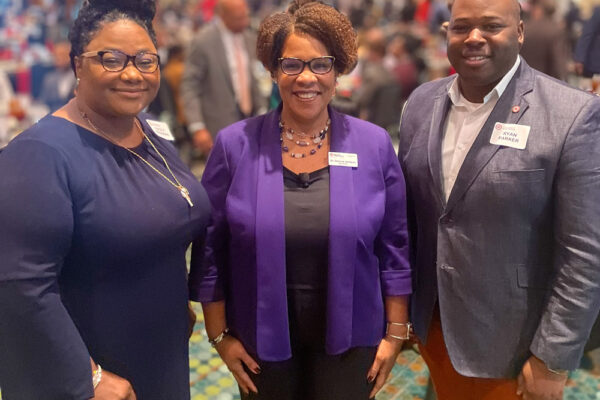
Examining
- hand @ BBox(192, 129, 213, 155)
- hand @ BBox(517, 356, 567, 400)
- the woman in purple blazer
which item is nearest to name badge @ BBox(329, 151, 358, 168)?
the woman in purple blazer

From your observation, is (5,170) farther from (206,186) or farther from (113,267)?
(206,186)

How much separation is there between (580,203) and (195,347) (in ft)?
7.70

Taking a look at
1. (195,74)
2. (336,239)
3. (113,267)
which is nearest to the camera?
(113,267)

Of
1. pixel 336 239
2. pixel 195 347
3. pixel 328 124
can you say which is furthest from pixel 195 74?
pixel 336 239

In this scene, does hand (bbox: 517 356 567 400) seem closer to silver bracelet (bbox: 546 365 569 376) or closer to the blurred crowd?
silver bracelet (bbox: 546 365 569 376)

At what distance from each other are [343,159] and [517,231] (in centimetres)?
54

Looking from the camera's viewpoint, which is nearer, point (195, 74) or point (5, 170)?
point (5, 170)

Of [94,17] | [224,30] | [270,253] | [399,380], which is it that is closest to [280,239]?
[270,253]

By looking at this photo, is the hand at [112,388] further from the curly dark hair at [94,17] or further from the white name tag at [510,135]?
the white name tag at [510,135]

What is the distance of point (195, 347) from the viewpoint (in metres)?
3.26

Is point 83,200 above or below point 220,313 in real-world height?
above

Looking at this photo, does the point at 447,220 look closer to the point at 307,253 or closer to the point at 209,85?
the point at 307,253

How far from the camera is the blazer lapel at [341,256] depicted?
1.66 metres

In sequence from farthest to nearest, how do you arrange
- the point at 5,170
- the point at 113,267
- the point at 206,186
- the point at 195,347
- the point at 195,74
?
the point at 195,74 < the point at 195,347 < the point at 206,186 < the point at 113,267 < the point at 5,170
